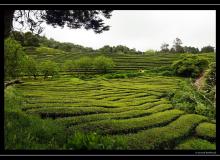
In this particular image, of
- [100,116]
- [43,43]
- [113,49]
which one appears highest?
[43,43]

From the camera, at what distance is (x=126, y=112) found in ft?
39.5

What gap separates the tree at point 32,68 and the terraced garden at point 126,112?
1.34 feet

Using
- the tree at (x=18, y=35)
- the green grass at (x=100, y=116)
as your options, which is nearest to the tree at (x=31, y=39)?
the tree at (x=18, y=35)

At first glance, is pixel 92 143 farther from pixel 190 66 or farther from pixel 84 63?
pixel 190 66

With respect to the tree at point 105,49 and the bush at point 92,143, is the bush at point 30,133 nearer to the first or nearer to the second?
the bush at point 92,143

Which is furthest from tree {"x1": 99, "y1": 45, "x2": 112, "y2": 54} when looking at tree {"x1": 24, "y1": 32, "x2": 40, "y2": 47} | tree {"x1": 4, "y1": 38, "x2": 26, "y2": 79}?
tree {"x1": 4, "y1": 38, "x2": 26, "y2": 79}

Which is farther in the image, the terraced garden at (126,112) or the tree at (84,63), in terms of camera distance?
the tree at (84,63)

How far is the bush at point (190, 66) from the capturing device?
17409mm

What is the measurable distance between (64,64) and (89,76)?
1.29 m

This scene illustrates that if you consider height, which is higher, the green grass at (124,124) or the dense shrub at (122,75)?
the dense shrub at (122,75)

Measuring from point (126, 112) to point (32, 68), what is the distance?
522 cm

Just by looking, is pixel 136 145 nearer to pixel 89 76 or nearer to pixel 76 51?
pixel 76 51

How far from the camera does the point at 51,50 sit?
12.4 meters

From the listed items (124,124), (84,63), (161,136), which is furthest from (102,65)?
(161,136)
